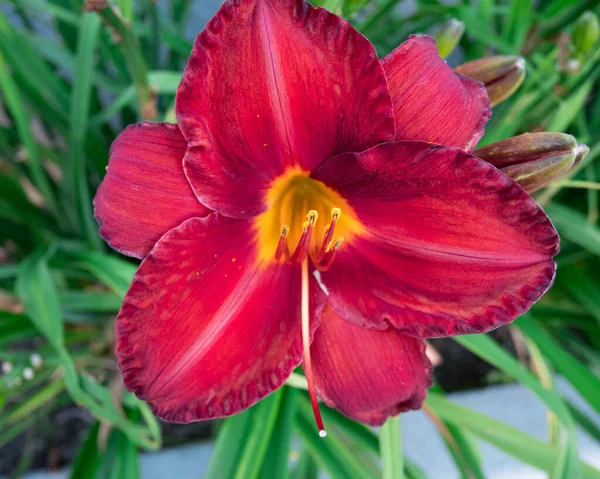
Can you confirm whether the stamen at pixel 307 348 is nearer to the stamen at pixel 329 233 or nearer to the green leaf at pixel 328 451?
the stamen at pixel 329 233

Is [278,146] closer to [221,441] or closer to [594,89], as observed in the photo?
[221,441]

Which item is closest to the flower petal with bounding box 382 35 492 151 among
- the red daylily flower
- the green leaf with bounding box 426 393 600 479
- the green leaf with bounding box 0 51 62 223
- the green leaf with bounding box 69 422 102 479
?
the red daylily flower

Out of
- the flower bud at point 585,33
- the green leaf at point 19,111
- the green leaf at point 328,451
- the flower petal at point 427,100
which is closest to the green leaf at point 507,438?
the green leaf at point 328,451

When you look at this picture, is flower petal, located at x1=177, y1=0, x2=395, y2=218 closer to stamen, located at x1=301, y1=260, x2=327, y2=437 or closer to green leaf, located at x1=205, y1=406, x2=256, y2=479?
stamen, located at x1=301, y1=260, x2=327, y2=437

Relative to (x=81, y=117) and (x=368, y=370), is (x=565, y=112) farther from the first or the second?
(x=81, y=117)

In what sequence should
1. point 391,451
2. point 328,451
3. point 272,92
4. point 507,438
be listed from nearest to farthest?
point 272,92 < point 391,451 < point 507,438 < point 328,451

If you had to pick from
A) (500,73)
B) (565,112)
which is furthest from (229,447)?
(565,112)
